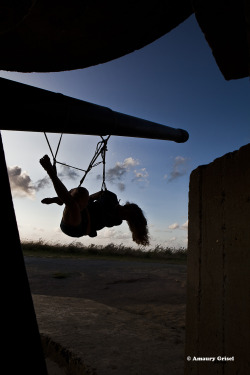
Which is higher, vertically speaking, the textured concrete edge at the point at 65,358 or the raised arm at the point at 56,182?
the raised arm at the point at 56,182

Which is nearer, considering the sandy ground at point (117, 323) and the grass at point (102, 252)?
the sandy ground at point (117, 323)

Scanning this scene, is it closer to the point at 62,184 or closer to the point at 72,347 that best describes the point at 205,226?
the point at 72,347

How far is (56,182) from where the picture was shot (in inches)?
105

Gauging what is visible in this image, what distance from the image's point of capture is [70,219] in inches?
120

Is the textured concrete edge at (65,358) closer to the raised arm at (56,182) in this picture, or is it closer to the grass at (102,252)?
the raised arm at (56,182)

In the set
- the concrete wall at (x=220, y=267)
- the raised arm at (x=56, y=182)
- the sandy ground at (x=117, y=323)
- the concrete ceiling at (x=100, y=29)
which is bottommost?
the sandy ground at (x=117, y=323)

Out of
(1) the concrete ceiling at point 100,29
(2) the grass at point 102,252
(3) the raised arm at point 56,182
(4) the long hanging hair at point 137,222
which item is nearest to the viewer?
(1) the concrete ceiling at point 100,29

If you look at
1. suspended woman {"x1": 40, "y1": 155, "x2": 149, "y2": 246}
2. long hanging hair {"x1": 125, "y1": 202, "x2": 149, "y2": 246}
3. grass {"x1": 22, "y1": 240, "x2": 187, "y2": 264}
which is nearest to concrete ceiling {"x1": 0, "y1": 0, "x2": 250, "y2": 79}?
suspended woman {"x1": 40, "y1": 155, "x2": 149, "y2": 246}

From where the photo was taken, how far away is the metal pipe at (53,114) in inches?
71.7

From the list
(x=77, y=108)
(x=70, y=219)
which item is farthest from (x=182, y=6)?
(x=70, y=219)

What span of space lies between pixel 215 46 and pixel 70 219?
82.3 inches

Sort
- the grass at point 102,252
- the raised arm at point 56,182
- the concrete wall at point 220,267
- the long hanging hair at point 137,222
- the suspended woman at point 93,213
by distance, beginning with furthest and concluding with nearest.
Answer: the grass at point 102,252 < the long hanging hair at point 137,222 < the suspended woman at point 93,213 < the raised arm at point 56,182 < the concrete wall at point 220,267

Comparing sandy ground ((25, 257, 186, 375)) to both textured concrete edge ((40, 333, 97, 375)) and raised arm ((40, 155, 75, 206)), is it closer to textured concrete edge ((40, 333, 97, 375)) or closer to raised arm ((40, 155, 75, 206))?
textured concrete edge ((40, 333, 97, 375))

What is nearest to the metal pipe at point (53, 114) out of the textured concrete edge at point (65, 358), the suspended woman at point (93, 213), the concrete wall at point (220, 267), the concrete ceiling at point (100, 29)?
the concrete ceiling at point (100, 29)
